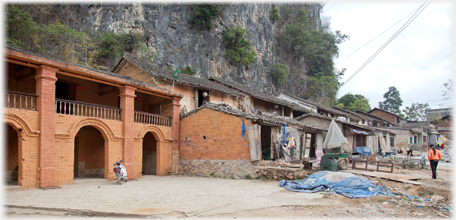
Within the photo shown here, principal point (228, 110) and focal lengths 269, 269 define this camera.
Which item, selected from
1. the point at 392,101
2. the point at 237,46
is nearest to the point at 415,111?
the point at 392,101

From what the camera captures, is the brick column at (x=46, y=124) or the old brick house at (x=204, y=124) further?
the old brick house at (x=204, y=124)

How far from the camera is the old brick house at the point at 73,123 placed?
397 inches

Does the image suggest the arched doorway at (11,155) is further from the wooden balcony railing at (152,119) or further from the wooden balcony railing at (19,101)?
the wooden balcony railing at (152,119)

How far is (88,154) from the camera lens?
607 inches

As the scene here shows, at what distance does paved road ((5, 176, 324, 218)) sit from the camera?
6.97m

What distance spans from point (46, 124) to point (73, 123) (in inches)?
45.4

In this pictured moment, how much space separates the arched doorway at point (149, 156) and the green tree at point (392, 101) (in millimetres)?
77436

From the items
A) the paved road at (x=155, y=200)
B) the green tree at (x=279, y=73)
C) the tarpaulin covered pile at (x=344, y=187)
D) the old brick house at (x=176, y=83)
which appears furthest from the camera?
the green tree at (x=279, y=73)

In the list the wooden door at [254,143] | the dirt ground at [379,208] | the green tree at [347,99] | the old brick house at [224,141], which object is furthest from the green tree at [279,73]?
the dirt ground at [379,208]

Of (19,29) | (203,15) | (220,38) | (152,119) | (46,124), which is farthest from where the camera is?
(220,38)

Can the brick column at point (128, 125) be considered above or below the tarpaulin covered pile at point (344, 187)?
above

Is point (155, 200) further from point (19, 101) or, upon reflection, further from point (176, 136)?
point (176, 136)

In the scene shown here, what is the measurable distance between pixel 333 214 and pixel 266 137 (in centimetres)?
1299

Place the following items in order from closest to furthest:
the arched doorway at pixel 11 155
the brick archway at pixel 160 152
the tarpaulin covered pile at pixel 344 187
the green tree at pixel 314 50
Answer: the tarpaulin covered pile at pixel 344 187 → the arched doorway at pixel 11 155 → the brick archway at pixel 160 152 → the green tree at pixel 314 50
